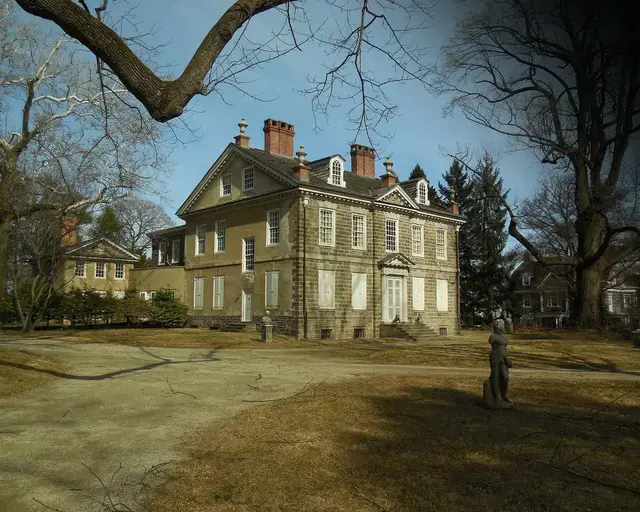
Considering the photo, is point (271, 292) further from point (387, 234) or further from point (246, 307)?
point (387, 234)

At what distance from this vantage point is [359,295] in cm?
3062

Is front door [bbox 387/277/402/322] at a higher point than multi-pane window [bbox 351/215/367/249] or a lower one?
lower

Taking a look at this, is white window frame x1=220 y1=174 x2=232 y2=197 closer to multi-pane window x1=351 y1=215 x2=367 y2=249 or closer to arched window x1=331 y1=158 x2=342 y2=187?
arched window x1=331 y1=158 x2=342 y2=187

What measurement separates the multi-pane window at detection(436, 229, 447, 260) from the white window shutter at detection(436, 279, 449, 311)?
5.28 feet

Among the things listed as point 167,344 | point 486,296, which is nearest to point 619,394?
point 167,344

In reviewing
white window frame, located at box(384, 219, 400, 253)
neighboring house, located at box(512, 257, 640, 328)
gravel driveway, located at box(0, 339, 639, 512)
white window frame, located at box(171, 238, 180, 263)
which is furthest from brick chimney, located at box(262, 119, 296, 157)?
neighboring house, located at box(512, 257, 640, 328)

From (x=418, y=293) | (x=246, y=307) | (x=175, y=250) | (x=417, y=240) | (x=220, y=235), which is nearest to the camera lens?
(x=246, y=307)

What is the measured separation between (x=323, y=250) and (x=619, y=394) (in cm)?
2011

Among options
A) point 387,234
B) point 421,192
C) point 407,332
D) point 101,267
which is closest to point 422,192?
point 421,192

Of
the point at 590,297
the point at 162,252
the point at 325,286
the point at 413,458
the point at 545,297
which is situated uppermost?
the point at 162,252

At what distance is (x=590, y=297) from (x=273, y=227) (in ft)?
53.5

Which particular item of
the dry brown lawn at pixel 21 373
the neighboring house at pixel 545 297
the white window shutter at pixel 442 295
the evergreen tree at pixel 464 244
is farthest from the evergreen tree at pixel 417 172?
the dry brown lawn at pixel 21 373

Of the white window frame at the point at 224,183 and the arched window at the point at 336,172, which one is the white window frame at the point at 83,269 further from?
the arched window at the point at 336,172

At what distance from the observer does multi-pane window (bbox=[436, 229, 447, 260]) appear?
119ft
